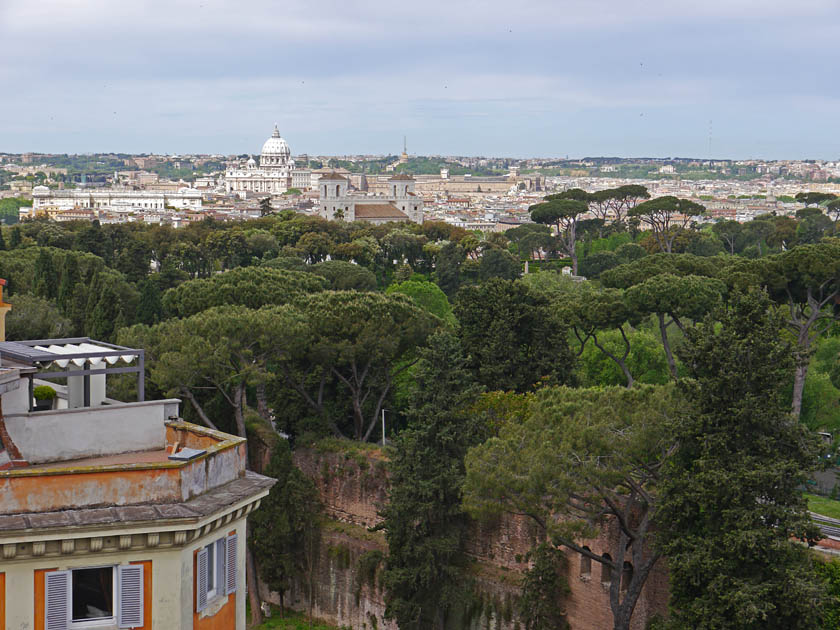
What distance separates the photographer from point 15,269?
50438 millimetres

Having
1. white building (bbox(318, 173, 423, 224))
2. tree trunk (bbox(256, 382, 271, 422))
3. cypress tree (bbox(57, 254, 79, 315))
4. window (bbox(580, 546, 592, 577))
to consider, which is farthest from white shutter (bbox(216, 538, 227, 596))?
white building (bbox(318, 173, 423, 224))

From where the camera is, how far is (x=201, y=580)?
33.9 feet

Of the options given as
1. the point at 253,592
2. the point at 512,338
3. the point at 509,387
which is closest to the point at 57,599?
the point at 253,592

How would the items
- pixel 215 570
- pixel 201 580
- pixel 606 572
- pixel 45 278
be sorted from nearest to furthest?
pixel 201 580 → pixel 215 570 → pixel 606 572 → pixel 45 278

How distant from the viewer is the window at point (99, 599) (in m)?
9.65

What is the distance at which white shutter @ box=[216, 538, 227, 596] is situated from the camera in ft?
34.7

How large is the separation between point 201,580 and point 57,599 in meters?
1.30

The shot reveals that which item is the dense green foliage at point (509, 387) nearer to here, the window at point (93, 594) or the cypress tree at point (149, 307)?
the cypress tree at point (149, 307)

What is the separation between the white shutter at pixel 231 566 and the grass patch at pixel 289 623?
13.9 meters

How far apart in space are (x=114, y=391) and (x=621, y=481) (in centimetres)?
1279

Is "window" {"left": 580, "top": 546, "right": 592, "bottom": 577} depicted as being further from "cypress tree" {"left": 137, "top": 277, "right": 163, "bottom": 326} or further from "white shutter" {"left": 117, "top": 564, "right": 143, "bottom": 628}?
"cypress tree" {"left": 137, "top": 277, "right": 163, "bottom": 326}

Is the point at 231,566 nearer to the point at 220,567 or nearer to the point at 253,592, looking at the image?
the point at 220,567

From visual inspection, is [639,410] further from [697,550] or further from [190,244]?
[190,244]

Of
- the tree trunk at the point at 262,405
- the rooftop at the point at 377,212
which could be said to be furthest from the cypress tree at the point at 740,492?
the rooftop at the point at 377,212
